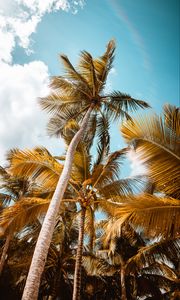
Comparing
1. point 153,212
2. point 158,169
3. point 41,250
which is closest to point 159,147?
point 158,169

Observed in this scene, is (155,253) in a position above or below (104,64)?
below

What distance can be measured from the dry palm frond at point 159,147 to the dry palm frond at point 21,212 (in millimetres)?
3976

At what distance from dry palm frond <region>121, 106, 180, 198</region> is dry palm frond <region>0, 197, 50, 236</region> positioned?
398 centimetres

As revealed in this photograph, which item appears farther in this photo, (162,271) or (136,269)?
(162,271)

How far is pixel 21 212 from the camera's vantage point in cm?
724

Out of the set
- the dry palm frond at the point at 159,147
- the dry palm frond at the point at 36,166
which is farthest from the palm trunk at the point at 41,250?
the dry palm frond at the point at 159,147

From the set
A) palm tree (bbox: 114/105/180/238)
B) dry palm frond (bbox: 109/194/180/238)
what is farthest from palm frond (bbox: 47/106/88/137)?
dry palm frond (bbox: 109/194/180/238)

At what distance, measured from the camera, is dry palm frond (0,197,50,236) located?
6.98m

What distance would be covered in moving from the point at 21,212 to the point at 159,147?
194 inches

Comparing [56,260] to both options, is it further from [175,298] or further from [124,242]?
[175,298]

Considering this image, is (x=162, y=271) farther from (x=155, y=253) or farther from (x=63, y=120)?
(x=63, y=120)

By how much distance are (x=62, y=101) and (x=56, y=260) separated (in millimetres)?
8949

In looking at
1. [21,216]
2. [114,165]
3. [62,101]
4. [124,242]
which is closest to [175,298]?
[124,242]

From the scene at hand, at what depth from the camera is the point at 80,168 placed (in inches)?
354
